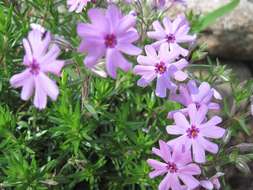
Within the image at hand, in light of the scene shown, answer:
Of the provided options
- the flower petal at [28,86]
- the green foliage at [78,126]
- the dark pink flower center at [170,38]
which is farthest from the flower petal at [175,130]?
the flower petal at [28,86]

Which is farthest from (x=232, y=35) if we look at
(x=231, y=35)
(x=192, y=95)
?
(x=192, y=95)

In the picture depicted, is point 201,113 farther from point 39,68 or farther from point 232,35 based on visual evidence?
point 232,35

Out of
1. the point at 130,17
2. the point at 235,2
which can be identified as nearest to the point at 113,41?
the point at 130,17

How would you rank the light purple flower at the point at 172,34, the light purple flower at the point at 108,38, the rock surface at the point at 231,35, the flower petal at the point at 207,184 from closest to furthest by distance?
the light purple flower at the point at 108,38
the flower petal at the point at 207,184
the light purple flower at the point at 172,34
the rock surface at the point at 231,35

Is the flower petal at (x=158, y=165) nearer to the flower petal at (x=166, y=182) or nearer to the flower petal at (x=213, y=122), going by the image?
the flower petal at (x=166, y=182)

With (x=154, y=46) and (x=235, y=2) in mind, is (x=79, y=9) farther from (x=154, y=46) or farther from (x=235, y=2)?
(x=235, y=2)

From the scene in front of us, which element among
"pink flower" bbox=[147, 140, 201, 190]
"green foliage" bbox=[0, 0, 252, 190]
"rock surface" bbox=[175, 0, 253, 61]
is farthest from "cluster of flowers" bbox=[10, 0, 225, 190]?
"rock surface" bbox=[175, 0, 253, 61]
